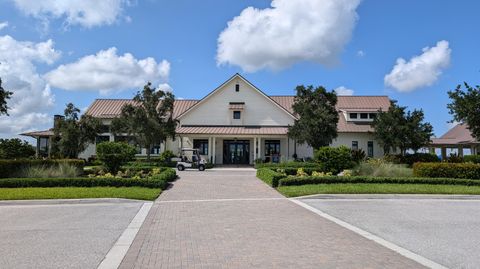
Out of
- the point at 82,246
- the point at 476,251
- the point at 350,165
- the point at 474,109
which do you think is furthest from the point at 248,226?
the point at 474,109

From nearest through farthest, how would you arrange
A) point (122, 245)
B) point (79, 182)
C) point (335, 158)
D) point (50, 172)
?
point (122, 245), point (79, 182), point (50, 172), point (335, 158)

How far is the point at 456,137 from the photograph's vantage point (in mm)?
47250

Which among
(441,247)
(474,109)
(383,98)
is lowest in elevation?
(441,247)

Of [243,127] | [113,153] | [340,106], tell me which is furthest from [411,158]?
[113,153]

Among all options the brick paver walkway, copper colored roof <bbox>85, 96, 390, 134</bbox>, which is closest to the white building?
copper colored roof <bbox>85, 96, 390, 134</bbox>

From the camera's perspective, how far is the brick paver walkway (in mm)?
6105

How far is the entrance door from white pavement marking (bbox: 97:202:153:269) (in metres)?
29.2

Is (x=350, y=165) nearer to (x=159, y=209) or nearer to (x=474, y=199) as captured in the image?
(x=474, y=199)

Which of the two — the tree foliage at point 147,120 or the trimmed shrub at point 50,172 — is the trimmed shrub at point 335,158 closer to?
the trimmed shrub at point 50,172

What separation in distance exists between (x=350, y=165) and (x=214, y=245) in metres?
15.2

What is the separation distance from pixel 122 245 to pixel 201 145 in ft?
107

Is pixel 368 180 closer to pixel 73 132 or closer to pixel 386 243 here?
pixel 386 243

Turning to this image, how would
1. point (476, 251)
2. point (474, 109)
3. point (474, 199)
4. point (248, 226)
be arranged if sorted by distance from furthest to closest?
point (474, 109) → point (474, 199) → point (248, 226) → point (476, 251)

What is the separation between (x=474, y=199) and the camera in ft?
49.9
